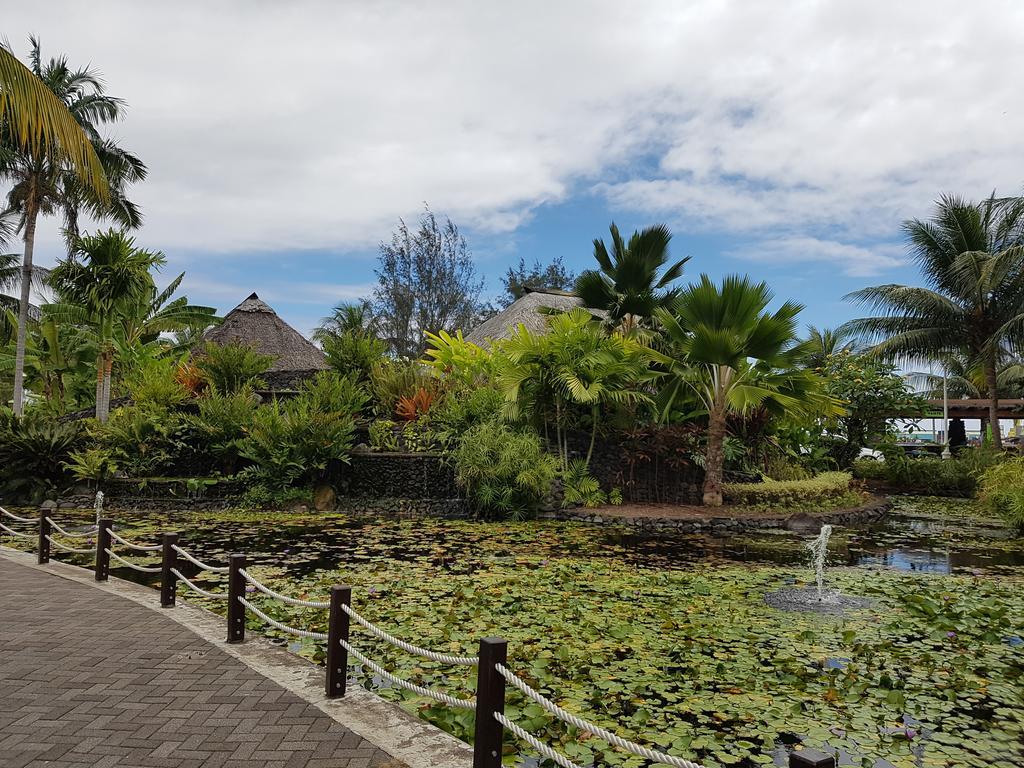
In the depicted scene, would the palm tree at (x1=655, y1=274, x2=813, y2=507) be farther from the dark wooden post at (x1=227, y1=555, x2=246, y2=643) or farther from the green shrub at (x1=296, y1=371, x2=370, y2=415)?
the dark wooden post at (x1=227, y1=555, x2=246, y2=643)

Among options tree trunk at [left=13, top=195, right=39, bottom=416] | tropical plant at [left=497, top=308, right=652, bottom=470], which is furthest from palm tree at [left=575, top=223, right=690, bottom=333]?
tree trunk at [left=13, top=195, right=39, bottom=416]

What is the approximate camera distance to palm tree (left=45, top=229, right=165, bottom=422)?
53.1 feet

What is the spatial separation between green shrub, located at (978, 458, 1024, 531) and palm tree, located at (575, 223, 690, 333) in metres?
7.02

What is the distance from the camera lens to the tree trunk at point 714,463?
13.3 m

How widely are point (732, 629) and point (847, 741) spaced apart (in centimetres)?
197

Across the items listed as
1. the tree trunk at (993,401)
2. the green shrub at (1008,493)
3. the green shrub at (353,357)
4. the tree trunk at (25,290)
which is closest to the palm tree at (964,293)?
the tree trunk at (993,401)

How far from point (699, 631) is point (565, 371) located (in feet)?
26.4

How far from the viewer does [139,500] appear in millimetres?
13578

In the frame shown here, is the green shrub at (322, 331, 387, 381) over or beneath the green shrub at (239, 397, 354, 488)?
over

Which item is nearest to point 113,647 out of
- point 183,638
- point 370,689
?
point 183,638

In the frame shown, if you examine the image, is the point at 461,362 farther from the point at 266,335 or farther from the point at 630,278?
the point at 266,335

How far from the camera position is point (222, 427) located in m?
14.1

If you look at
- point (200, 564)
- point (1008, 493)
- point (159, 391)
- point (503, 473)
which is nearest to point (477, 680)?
point (200, 564)

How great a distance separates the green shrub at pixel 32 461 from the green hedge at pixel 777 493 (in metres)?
13.2
